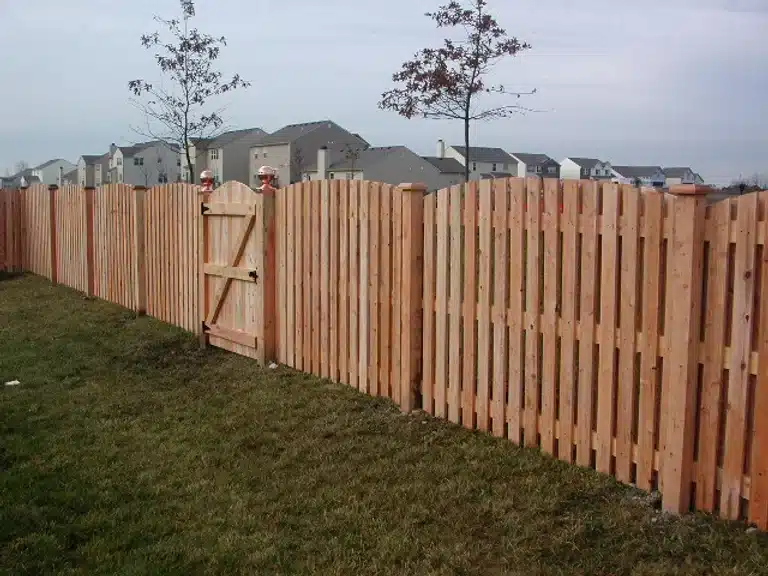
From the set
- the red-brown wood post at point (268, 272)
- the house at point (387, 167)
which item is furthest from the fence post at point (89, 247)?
the house at point (387, 167)

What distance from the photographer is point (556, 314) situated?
17.3 feet

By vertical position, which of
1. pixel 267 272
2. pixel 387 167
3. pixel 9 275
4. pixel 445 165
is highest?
pixel 445 165

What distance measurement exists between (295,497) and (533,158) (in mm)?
Answer: 82093

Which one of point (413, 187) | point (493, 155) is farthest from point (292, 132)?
point (413, 187)

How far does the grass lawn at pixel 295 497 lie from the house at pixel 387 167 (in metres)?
52.1

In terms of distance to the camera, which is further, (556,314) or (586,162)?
(586,162)

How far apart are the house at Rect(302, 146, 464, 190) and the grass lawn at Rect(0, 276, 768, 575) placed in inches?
2050

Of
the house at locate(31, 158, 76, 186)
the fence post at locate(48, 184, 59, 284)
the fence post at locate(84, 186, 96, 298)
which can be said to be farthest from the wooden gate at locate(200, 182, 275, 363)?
the house at locate(31, 158, 76, 186)

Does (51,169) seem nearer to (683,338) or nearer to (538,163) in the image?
(538,163)

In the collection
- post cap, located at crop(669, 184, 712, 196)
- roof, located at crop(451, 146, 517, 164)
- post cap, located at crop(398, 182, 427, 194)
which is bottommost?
post cap, located at crop(669, 184, 712, 196)

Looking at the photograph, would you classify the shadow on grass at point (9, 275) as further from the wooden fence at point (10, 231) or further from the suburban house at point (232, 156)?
the suburban house at point (232, 156)

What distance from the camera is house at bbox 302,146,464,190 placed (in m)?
60.0

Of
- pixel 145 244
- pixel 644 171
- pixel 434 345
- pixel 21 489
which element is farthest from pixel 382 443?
pixel 644 171

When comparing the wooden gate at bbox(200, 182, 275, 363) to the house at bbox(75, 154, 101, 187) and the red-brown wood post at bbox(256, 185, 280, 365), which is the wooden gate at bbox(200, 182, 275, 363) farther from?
the house at bbox(75, 154, 101, 187)
